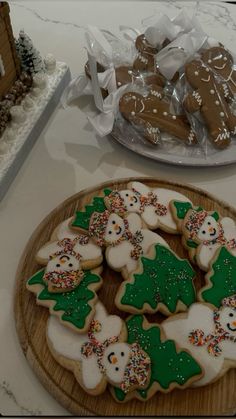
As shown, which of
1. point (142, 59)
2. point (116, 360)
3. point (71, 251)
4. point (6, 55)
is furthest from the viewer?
point (142, 59)

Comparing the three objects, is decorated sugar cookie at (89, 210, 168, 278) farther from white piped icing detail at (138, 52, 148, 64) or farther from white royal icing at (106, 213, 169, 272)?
white piped icing detail at (138, 52, 148, 64)

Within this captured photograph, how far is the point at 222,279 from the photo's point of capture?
0.77 m

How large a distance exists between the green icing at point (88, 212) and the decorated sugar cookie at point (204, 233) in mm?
146

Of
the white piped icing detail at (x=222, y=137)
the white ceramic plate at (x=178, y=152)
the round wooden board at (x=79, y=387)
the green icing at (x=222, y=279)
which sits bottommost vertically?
the round wooden board at (x=79, y=387)

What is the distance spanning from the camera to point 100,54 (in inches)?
41.3

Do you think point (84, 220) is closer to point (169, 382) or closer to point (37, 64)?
point (169, 382)

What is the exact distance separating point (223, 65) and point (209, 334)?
66 centimetres

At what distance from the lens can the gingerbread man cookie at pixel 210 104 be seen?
0.99m

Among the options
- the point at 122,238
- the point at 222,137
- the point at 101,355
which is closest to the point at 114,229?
the point at 122,238

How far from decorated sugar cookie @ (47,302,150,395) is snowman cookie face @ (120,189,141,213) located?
0.72 ft

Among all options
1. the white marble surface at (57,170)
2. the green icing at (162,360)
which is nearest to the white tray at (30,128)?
the white marble surface at (57,170)

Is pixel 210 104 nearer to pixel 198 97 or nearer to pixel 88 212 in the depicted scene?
pixel 198 97

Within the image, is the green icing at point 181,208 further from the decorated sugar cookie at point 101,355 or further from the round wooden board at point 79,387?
the decorated sugar cookie at point 101,355

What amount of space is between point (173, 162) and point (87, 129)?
0.25 metres
